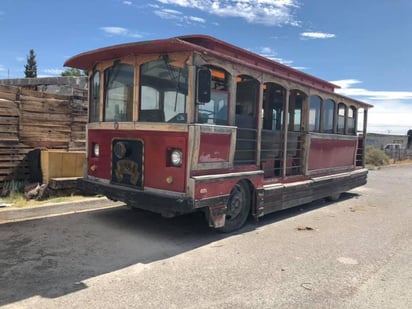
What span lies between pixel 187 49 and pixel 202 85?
0.52m

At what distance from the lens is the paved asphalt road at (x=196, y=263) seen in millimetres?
3725

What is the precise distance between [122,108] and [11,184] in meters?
3.24

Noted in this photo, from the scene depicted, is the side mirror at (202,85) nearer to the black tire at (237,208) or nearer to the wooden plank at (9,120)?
the black tire at (237,208)

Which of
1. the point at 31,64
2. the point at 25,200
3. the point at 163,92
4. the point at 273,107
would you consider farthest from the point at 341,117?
the point at 31,64

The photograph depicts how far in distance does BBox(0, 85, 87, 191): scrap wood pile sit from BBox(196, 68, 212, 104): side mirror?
4.53 metres

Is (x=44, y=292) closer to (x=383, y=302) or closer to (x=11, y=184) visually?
(x=383, y=302)

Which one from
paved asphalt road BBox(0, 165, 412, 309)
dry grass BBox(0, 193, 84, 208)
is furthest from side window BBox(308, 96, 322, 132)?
dry grass BBox(0, 193, 84, 208)

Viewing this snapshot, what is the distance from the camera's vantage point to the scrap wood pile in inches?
304

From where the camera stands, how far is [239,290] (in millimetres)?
3951

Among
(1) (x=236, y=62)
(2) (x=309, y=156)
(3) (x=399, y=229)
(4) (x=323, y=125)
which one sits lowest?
(3) (x=399, y=229)

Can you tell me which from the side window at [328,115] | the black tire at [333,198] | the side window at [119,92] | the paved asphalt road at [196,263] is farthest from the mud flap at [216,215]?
the black tire at [333,198]

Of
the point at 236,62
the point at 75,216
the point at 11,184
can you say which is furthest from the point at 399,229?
the point at 11,184

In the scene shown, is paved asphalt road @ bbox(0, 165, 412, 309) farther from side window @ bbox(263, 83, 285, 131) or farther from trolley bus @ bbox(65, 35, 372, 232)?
side window @ bbox(263, 83, 285, 131)

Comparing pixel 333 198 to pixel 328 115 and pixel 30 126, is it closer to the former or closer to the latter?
pixel 328 115
